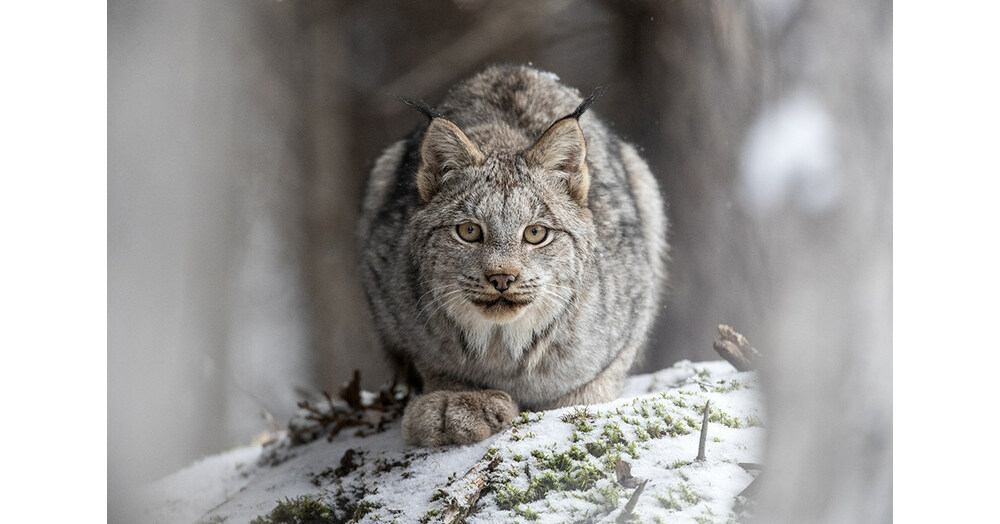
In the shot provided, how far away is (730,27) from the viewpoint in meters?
2.79

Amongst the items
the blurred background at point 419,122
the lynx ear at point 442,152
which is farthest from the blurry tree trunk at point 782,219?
the lynx ear at point 442,152

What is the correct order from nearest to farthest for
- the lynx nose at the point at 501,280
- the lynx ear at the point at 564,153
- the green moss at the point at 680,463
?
the green moss at the point at 680,463 → the lynx nose at the point at 501,280 → the lynx ear at the point at 564,153

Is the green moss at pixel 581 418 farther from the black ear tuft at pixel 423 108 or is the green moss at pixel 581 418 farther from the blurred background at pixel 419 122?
the black ear tuft at pixel 423 108

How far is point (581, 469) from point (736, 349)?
2.20 ft

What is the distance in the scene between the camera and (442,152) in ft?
9.46

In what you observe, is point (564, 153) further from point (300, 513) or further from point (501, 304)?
point (300, 513)

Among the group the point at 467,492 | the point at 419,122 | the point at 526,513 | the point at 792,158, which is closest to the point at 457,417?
the point at 467,492

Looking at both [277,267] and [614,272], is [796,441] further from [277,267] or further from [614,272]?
[277,267]

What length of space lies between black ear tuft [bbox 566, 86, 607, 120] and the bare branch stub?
33.5 inches

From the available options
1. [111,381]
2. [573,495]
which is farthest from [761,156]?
[111,381]

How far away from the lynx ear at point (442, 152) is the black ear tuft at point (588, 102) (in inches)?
14.4

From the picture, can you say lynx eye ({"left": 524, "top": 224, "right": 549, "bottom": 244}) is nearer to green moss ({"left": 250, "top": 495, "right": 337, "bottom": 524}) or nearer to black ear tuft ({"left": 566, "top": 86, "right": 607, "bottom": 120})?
black ear tuft ({"left": 566, "top": 86, "right": 607, "bottom": 120})

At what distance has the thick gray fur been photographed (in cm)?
283

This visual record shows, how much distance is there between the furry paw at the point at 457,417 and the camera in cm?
291
